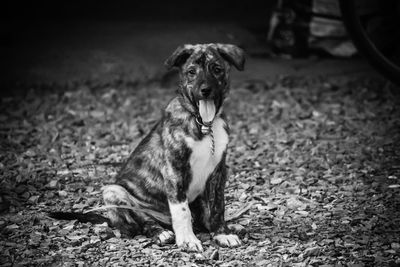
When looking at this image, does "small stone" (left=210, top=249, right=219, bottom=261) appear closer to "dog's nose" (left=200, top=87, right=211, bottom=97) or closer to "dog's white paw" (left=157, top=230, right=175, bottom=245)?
"dog's white paw" (left=157, top=230, right=175, bottom=245)

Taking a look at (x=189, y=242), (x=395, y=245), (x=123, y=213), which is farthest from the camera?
(x=123, y=213)

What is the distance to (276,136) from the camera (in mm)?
7172

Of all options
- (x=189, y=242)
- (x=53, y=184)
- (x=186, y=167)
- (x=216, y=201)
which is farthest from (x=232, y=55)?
(x=53, y=184)

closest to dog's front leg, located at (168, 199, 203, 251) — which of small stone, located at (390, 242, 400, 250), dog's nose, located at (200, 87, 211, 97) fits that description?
dog's nose, located at (200, 87, 211, 97)

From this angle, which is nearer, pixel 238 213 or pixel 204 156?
pixel 204 156

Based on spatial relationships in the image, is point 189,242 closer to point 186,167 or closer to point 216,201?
point 216,201

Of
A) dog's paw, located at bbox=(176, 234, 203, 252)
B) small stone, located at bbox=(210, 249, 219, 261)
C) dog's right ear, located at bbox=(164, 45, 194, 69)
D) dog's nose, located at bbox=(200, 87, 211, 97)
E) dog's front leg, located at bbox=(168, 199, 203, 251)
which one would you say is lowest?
small stone, located at bbox=(210, 249, 219, 261)

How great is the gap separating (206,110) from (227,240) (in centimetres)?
96

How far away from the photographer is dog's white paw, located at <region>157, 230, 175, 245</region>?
4.40 metres

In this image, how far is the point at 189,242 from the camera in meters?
4.32

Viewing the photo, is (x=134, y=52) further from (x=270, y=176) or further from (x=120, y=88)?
(x=270, y=176)

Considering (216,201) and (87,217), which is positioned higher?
(216,201)

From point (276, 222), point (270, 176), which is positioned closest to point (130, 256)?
point (276, 222)

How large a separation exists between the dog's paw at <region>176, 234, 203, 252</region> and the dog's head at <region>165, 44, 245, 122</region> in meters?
0.85
